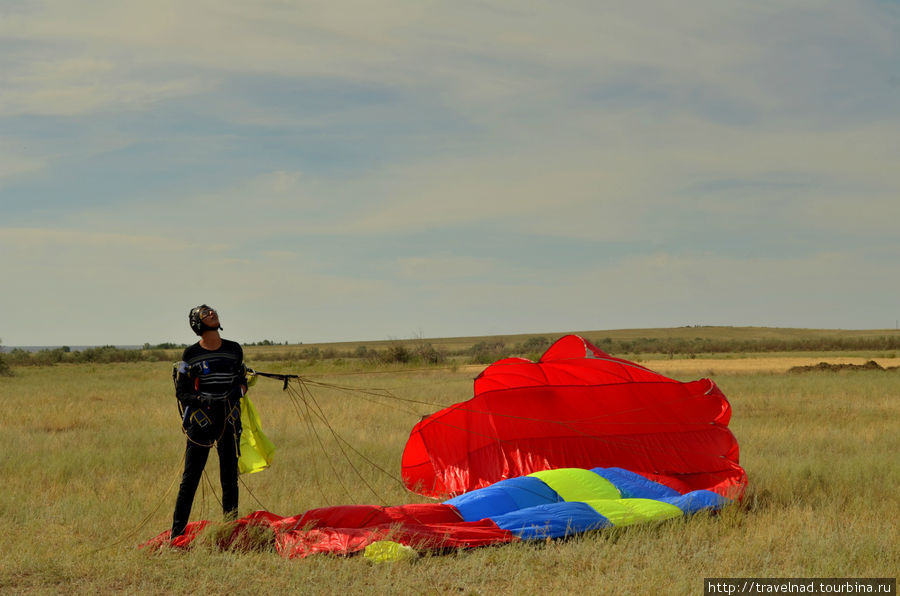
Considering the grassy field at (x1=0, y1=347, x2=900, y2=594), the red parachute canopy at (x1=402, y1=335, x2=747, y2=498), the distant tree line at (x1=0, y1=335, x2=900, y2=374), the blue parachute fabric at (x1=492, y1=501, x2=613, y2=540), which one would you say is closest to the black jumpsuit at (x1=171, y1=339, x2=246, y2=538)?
the grassy field at (x1=0, y1=347, x2=900, y2=594)

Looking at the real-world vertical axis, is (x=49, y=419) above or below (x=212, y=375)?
below

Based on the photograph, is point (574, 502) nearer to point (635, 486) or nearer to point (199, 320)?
point (635, 486)

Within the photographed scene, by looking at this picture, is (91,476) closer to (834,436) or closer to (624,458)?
(624,458)

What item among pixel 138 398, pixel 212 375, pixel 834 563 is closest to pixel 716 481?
pixel 834 563

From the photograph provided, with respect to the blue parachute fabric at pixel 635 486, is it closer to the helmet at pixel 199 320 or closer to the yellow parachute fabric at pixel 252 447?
the yellow parachute fabric at pixel 252 447

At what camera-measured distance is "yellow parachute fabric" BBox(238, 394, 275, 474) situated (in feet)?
21.0

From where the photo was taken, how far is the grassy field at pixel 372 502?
5.13m

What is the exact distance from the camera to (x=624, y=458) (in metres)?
8.90

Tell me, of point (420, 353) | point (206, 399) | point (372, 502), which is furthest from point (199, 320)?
point (420, 353)

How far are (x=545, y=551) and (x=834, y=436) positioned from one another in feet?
25.5

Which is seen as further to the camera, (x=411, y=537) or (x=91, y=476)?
(x=91, y=476)

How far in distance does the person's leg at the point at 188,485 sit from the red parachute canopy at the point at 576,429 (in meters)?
3.25

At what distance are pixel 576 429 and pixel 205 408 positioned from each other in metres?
4.46

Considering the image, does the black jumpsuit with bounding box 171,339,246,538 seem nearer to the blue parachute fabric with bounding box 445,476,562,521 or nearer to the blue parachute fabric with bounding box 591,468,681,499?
the blue parachute fabric with bounding box 445,476,562,521
